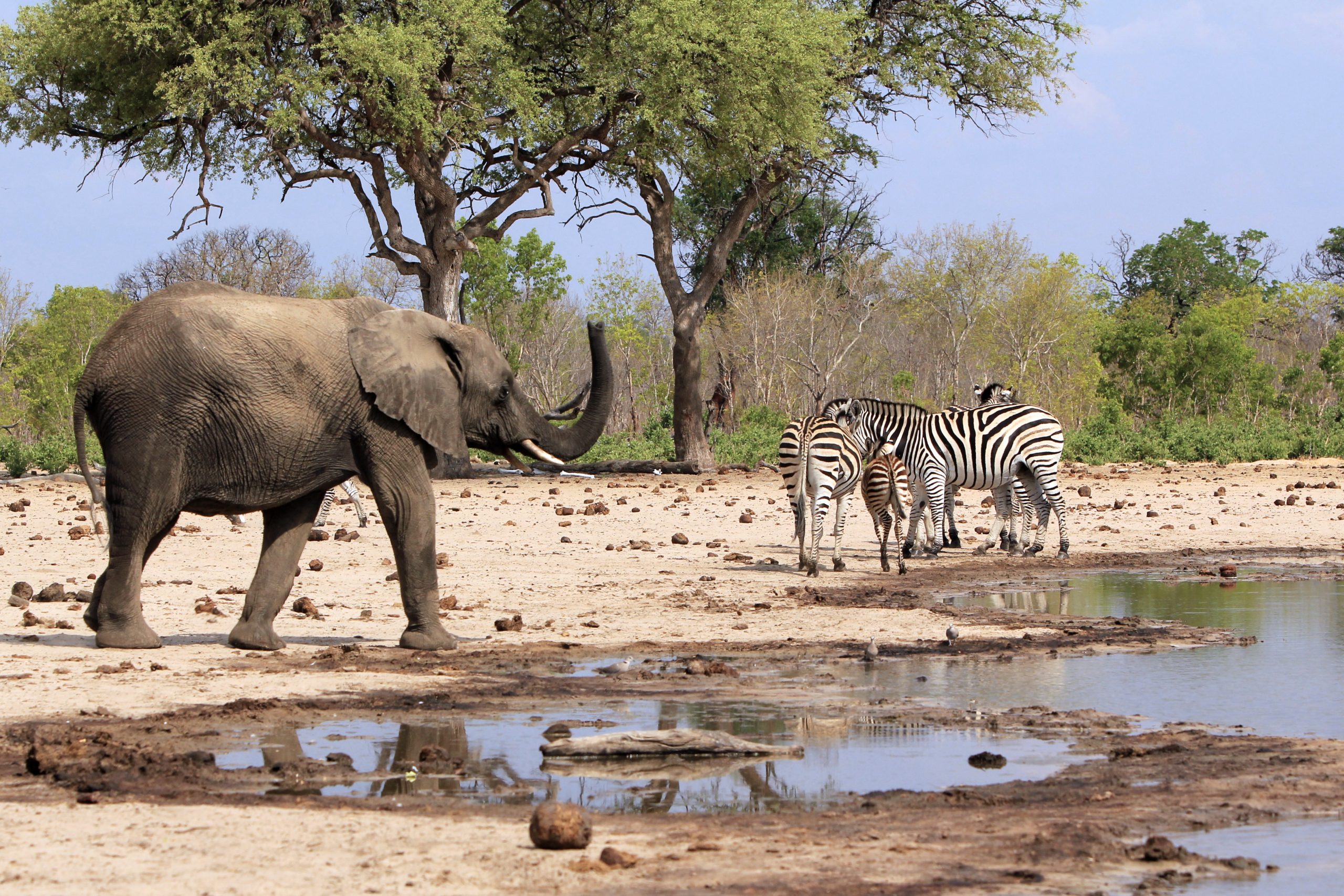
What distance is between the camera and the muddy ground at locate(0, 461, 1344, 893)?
16.9 feet

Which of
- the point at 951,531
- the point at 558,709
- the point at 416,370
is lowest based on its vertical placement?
the point at 558,709

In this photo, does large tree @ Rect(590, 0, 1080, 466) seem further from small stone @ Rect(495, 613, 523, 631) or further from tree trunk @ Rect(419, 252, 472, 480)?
small stone @ Rect(495, 613, 523, 631)

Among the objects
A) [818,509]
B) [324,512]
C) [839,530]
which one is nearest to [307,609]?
[818,509]

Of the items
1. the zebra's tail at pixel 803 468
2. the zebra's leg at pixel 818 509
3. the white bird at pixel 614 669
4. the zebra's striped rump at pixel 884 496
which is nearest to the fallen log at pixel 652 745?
the white bird at pixel 614 669

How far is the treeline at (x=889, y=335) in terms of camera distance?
40.4m

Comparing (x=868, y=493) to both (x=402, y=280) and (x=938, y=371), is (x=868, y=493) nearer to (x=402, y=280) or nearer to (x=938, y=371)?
(x=938, y=371)

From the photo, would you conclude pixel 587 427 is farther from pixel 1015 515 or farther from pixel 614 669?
pixel 1015 515

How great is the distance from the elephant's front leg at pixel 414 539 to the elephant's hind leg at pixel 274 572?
0.48m

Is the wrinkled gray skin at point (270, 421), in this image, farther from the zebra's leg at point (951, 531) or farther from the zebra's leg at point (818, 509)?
the zebra's leg at point (951, 531)

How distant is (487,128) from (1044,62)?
1192 cm

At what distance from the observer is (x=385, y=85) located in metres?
26.1

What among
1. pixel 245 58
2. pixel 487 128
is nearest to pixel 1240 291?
pixel 487 128

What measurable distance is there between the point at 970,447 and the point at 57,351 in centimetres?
3956

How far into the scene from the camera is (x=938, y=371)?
6375cm
